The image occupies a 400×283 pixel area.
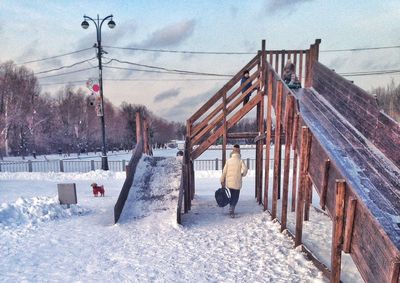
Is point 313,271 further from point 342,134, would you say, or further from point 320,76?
point 320,76

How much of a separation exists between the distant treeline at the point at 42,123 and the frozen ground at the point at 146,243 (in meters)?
26.6

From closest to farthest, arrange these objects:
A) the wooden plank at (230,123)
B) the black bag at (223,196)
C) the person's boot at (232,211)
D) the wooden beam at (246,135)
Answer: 1. the person's boot at (232,211)
2. the black bag at (223,196)
3. the wooden plank at (230,123)
4. the wooden beam at (246,135)

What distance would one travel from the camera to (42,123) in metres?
37.3

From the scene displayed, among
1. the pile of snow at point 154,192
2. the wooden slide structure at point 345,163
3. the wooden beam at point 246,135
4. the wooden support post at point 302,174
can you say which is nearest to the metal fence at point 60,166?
the wooden beam at point 246,135

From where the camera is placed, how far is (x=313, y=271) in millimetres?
4289

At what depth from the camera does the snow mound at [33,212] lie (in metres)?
6.13

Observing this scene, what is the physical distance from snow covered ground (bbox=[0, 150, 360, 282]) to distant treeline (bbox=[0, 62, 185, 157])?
26.6 m

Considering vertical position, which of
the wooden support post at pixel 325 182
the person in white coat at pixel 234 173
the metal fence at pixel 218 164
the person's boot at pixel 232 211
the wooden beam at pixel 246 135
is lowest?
the metal fence at pixel 218 164

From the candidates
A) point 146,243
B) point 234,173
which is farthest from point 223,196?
point 146,243

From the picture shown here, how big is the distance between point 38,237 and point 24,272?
5.09 feet

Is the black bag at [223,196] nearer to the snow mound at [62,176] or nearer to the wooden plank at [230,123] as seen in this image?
the wooden plank at [230,123]

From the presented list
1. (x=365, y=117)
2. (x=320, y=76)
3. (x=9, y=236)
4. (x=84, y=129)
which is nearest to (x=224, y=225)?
(x=365, y=117)

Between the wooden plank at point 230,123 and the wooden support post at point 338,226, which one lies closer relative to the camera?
the wooden support post at point 338,226

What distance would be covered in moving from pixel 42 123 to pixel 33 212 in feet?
118
